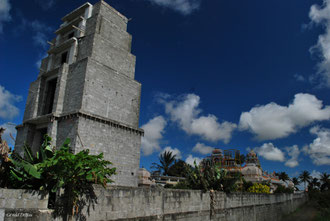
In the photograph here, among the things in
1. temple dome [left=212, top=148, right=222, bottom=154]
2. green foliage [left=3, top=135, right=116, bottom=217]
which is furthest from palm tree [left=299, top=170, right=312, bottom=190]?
green foliage [left=3, top=135, right=116, bottom=217]

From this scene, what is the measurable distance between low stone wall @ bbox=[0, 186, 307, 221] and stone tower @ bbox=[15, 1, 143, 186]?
927 centimetres

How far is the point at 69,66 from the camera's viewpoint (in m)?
19.8

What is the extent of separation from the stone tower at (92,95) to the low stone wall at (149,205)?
9.27 meters

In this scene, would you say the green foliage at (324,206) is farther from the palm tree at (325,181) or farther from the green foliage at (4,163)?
the palm tree at (325,181)

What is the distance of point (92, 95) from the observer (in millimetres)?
18328

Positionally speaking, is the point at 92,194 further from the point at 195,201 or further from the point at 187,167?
the point at 187,167

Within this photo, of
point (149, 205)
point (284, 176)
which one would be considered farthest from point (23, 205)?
point (284, 176)

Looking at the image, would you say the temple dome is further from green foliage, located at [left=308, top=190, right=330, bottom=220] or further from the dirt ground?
the dirt ground

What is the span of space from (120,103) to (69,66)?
527cm

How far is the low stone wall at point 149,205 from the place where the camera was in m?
5.07

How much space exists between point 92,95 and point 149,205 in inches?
490

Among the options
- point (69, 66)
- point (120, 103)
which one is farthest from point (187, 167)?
point (69, 66)

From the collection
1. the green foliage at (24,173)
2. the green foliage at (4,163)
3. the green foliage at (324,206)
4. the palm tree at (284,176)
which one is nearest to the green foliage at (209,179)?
the green foliage at (24,173)

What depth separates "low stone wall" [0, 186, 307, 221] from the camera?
507 cm
